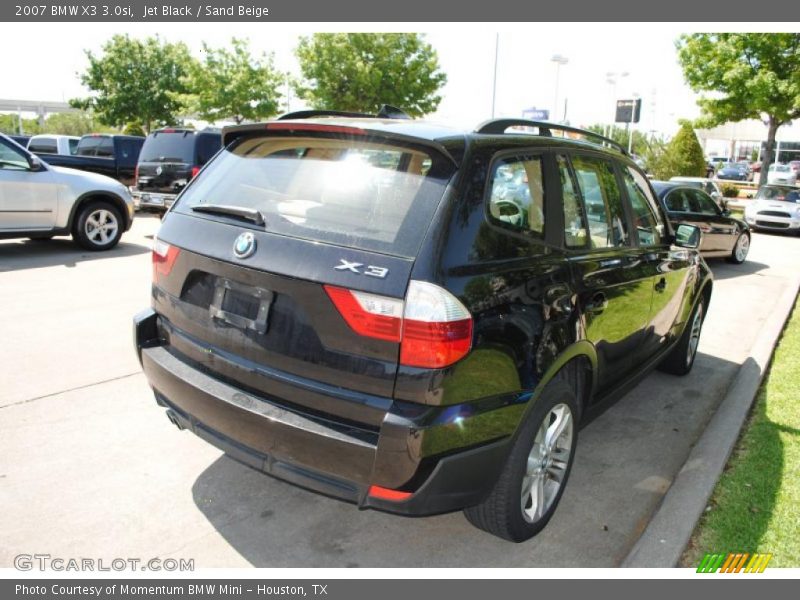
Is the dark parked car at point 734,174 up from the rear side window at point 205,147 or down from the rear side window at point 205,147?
up

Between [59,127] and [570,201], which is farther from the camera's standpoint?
[59,127]

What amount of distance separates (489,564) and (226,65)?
30243mm

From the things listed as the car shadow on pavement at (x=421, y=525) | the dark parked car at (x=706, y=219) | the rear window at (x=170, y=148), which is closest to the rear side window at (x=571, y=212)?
the car shadow on pavement at (x=421, y=525)

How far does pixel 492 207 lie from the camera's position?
2.62m

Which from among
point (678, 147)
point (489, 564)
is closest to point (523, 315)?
point (489, 564)

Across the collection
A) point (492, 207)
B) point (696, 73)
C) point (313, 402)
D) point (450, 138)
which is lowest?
point (313, 402)

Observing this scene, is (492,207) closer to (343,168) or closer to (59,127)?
(343,168)

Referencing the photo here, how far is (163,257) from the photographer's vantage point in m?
3.12

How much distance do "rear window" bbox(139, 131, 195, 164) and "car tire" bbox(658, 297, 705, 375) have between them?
9.61 metres

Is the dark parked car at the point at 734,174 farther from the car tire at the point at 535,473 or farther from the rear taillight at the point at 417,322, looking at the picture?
the rear taillight at the point at 417,322

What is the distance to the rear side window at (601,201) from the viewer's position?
342 centimetres

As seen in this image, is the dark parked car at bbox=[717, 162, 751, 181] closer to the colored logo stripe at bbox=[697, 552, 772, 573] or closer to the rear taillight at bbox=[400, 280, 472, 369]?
the colored logo stripe at bbox=[697, 552, 772, 573]

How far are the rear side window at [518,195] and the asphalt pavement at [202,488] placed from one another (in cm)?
152
